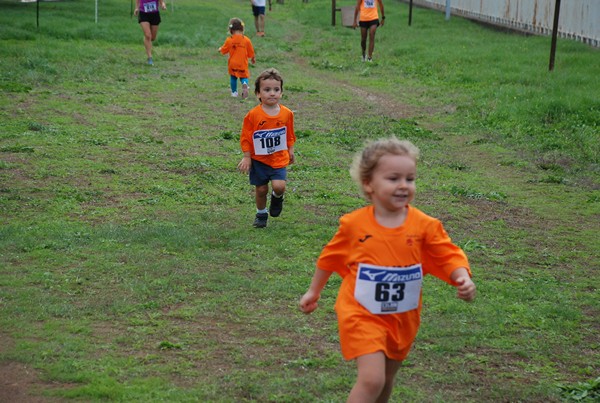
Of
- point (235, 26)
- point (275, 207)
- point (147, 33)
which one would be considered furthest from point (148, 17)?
point (275, 207)

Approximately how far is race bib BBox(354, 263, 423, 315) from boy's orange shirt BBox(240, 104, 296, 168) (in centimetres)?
429

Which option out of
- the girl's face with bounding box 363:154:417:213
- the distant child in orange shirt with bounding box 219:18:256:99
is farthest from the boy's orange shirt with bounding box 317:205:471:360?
the distant child in orange shirt with bounding box 219:18:256:99

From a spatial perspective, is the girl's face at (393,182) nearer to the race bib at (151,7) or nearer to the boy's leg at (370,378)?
the boy's leg at (370,378)

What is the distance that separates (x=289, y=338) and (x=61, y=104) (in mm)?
9452

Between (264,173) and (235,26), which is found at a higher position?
(235,26)

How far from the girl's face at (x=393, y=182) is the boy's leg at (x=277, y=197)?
4253mm

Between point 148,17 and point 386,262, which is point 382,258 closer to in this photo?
point 386,262

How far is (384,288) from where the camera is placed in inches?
162

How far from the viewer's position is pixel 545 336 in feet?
19.5

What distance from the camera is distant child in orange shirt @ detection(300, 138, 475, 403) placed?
409 cm

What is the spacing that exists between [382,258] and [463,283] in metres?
0.37

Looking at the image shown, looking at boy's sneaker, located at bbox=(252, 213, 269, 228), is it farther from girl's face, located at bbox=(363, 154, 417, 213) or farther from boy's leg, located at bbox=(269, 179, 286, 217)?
girl's face, located at bbox=(363, 154, 417, 213)

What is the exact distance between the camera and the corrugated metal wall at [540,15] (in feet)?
65.0

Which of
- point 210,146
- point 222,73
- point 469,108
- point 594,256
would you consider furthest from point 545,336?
point 222,73
